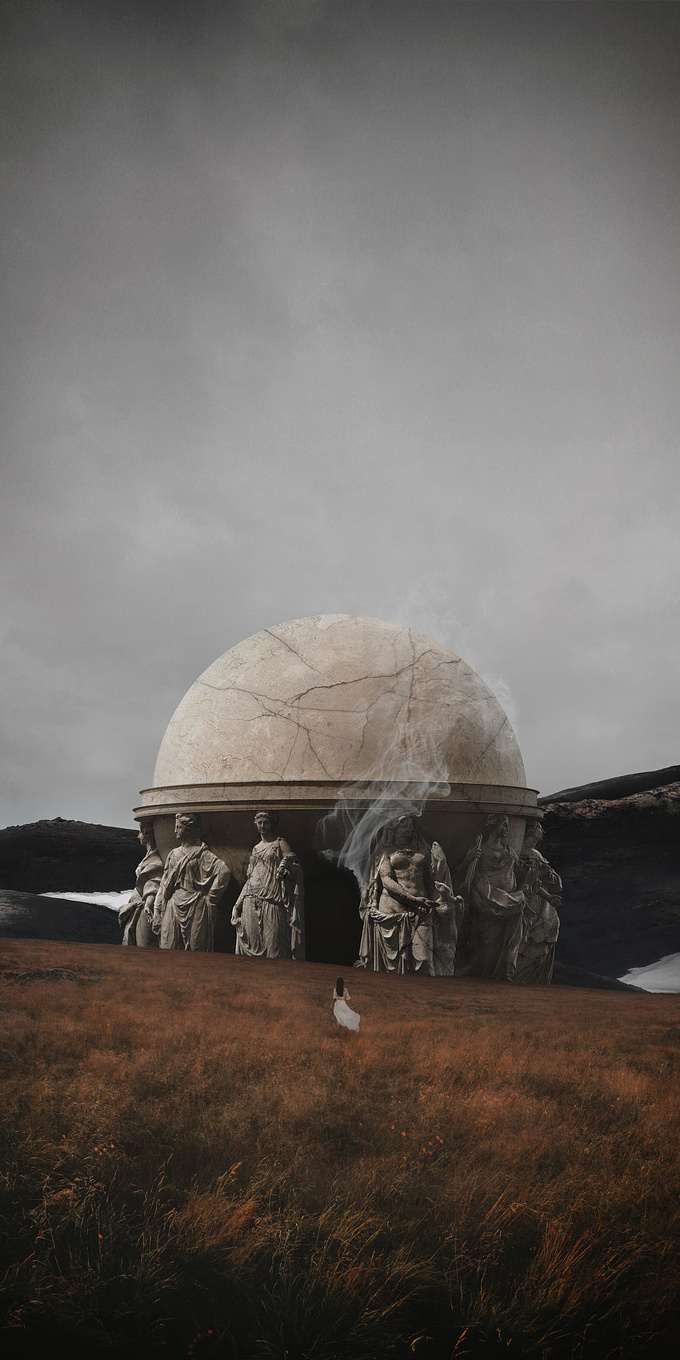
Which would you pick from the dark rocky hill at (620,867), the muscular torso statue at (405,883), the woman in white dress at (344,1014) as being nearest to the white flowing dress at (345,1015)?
the woman in white dress at (344,1014)

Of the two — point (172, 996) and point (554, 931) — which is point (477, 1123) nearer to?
point (172, 996)

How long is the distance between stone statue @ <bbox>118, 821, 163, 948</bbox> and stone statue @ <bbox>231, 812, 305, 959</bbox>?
5.59 feet

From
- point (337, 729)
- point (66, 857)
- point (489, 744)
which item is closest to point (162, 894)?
point (337, 729)

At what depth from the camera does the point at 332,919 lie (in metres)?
9.66

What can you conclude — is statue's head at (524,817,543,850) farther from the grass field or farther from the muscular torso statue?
the grass field

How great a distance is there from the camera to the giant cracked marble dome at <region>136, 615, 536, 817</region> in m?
8.81

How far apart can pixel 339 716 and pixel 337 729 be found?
181 mm

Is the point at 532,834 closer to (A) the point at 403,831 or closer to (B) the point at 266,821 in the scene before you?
(A) the point at 403,831

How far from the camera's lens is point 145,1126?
2119 mm

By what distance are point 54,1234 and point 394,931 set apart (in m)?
6.81

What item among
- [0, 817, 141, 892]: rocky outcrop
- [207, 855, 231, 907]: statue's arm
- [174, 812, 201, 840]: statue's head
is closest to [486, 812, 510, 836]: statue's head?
[207, 855, 231, 907]: statue's arm

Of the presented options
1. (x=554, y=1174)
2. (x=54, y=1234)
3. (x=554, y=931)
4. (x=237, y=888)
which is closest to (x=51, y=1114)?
(x=54, y=1234)

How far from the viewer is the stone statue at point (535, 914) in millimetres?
10062

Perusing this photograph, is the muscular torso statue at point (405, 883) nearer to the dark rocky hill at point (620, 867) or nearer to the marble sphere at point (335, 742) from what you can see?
the marble sphere at point (335, 742)
